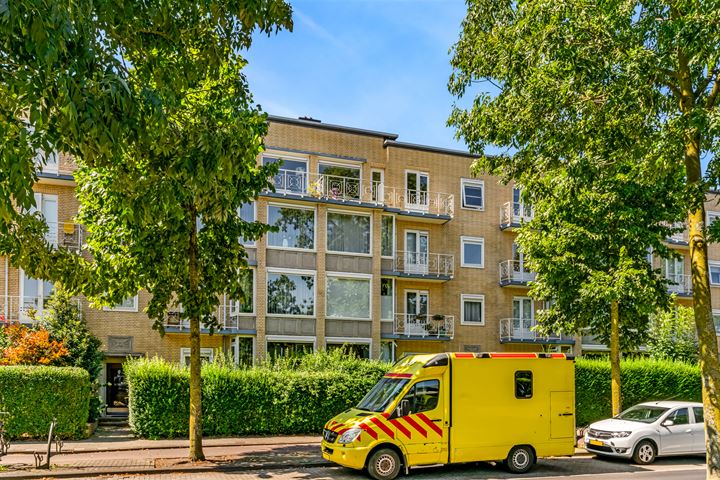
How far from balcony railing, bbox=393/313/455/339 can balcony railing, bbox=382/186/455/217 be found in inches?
192

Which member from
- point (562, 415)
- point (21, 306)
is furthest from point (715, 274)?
point (21, 306)

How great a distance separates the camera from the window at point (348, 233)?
29219mm

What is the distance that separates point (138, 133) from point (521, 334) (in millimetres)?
27752

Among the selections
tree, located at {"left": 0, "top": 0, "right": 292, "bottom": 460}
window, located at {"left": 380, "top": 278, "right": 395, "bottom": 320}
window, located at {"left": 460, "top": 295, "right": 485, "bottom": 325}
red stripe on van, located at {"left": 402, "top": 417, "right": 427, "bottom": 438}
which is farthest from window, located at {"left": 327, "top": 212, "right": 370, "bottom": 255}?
red stripe on van, located at {"left": 402, "top": 417, "right": 427, "bottom": 438}

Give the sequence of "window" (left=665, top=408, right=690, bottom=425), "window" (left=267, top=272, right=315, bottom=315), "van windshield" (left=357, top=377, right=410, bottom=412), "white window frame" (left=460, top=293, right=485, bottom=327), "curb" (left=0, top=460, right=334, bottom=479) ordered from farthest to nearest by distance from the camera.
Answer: "white window frame" (left=460, top=293, right=485, bottom=327) < "window" (left=267, top=272, right=315, bottom=315) < "window" (left=665, top=408, right=690, bottom=425) < "van windshield" (left=357, top=377, right=410, bottom=412) < "curb" (left=0, top=460, right=334, bottom=479)

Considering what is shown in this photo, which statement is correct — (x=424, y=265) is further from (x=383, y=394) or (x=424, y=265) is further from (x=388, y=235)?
(x=383, y=394)

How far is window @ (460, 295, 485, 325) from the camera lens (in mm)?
32438

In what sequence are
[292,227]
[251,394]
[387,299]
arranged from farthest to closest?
[387,299], [292,227], [251,394]

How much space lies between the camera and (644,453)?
16.5m

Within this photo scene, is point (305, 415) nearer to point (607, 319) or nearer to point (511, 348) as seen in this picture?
point (607, 319)

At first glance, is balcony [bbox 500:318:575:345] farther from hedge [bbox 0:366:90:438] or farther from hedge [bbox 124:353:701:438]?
hedge [bbox 0:366:90:438]

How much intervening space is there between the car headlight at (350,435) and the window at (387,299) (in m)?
16.5

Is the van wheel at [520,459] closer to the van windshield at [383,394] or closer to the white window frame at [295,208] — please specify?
the van windshield at [383,394]

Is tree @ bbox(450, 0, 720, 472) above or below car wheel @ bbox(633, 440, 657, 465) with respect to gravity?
above
